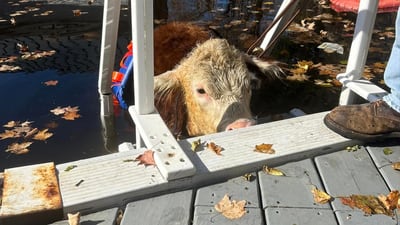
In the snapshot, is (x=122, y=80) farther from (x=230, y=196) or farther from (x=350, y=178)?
(x=350, y=178)

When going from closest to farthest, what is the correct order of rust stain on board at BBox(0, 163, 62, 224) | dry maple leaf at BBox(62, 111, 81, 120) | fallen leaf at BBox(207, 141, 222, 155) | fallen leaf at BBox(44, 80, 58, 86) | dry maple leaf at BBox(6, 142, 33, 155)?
rust stain on board at BBox(0, 163, 62, 224), fallen leaf at BBox(207, 141, 222, 155), dry maple leaf at BBox(6, 142, 33, 155), dry maple leaf at BBox(62, 111, 81, 120), fallen leaf at BBox(44, 80, 58, 86)

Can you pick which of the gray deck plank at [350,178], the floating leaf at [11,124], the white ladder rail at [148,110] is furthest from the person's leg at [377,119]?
the floating leaf at [11,124]

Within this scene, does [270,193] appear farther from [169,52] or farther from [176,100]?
[169,52]

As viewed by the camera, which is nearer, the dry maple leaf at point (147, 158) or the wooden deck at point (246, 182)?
the wooden deck at point (246, 182)

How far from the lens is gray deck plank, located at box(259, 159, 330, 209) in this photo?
2568mm

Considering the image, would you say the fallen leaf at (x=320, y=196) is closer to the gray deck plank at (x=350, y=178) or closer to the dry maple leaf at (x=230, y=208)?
the gray deck plank at (x=350, y=178)

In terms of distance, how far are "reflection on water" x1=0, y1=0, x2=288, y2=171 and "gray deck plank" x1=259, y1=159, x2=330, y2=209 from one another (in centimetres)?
265

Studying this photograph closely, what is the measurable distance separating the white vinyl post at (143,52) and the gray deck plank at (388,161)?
5.09 ft

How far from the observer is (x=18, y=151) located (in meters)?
4.77


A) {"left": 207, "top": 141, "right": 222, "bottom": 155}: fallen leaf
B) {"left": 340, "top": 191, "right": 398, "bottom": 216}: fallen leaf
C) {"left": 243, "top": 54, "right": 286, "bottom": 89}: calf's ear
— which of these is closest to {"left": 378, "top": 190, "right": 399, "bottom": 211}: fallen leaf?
{"left": 340, "top": 191, "right": 398, "bottom": 216}: fallen leaf

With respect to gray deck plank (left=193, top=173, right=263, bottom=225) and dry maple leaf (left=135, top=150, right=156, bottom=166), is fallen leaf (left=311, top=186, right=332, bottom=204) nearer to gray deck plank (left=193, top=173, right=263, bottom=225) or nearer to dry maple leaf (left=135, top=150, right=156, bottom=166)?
gray deck plank (left=193, top=173, right=263, bottom=225)

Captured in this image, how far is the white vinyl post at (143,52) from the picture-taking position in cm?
280

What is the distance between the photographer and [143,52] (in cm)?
292

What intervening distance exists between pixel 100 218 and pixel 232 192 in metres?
0.76
